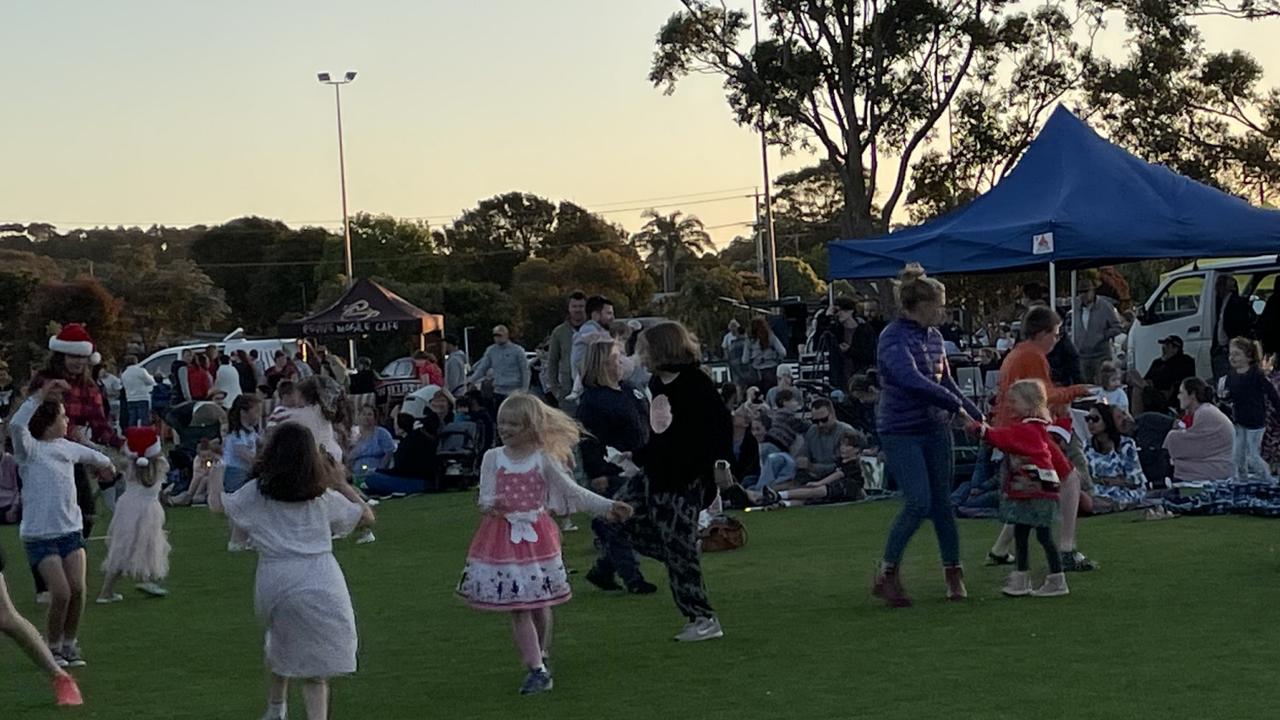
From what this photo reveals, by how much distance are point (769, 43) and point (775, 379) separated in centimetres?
1447

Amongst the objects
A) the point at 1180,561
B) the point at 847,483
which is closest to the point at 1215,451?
the point at 847,483

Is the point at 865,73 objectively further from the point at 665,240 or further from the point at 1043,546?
the point at 665,240

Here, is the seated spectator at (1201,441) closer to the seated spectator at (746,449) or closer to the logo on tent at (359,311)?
the seated spectator at (746,449)

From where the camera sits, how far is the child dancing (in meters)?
9.77

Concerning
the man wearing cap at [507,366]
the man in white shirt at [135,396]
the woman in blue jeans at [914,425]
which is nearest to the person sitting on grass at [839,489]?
the man wearing cap at [507,366]

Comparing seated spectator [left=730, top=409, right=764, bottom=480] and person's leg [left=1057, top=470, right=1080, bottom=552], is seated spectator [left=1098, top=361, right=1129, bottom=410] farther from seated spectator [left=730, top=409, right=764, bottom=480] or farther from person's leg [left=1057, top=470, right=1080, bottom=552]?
person's leg [left=1057, top=470, right=1080, bottom=552]

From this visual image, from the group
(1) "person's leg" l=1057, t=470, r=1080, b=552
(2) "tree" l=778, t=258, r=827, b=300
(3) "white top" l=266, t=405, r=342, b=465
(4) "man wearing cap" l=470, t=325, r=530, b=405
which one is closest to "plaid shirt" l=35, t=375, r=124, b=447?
(3) "white top" l=266, t=405, r=342, b=465

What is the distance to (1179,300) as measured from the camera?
2273 cm

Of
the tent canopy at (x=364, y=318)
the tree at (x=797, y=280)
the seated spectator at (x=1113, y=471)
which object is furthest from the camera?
the tree at (x=797, y=280)

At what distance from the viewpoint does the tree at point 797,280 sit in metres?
74.3

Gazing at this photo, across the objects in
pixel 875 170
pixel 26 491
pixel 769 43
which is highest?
pixel 769 43

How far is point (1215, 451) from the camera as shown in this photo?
16.1m

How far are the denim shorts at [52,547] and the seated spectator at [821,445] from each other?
366 inches

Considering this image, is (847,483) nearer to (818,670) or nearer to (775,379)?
(775,379)
